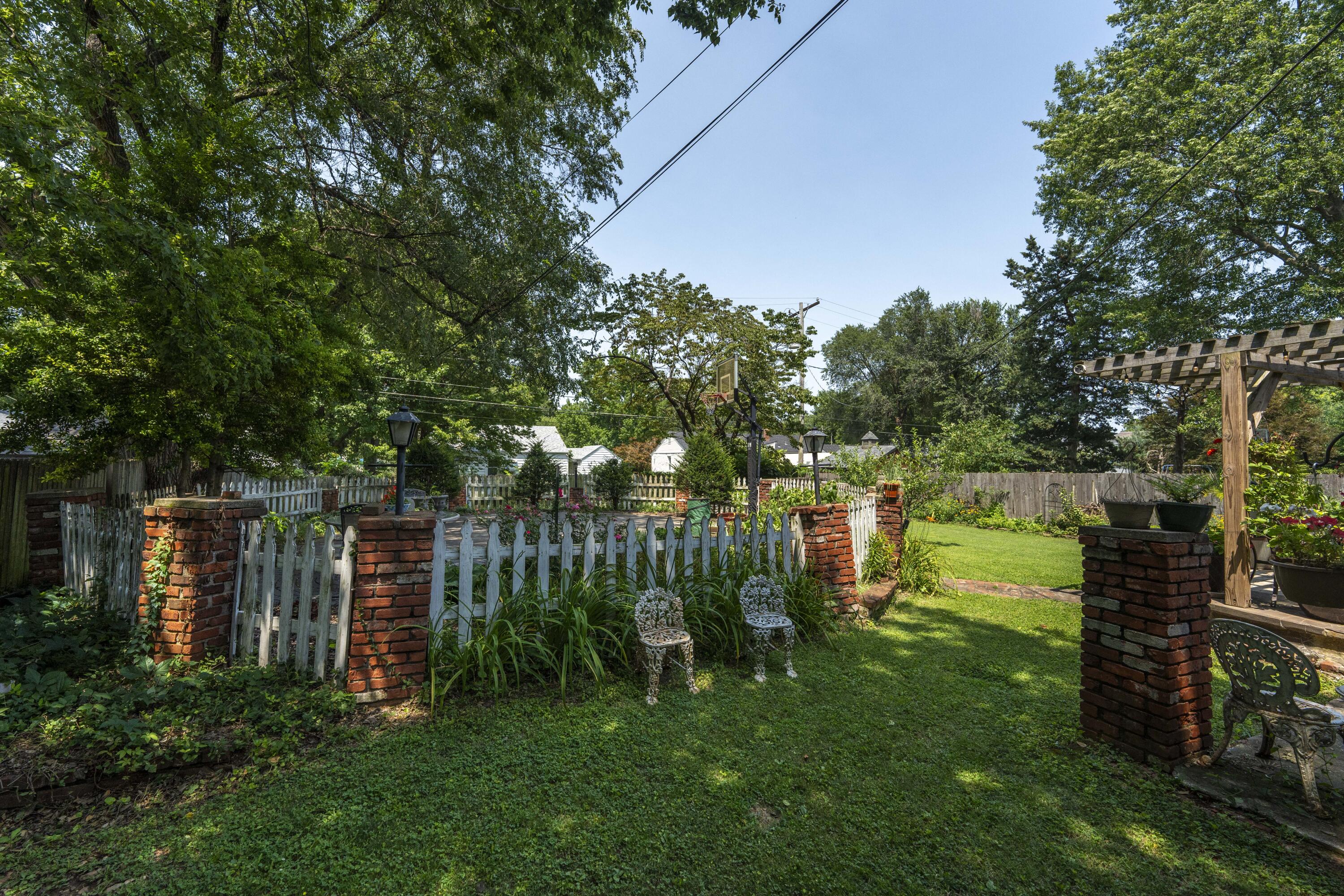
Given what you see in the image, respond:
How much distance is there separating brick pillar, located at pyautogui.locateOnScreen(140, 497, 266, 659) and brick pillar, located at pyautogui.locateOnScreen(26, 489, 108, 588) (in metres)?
2.80

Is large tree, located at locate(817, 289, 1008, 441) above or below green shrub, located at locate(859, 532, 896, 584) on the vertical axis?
above

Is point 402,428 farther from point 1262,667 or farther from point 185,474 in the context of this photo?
point 1262,667

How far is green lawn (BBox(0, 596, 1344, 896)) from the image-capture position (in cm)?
198

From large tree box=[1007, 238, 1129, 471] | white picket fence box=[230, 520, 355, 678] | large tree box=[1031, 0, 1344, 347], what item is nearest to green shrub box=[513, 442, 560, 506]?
white picket fence box=[230, 520, 355, 678]

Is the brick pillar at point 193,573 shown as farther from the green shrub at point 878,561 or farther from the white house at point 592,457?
the white house at point 592,457

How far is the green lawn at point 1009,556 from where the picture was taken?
758 centimetres

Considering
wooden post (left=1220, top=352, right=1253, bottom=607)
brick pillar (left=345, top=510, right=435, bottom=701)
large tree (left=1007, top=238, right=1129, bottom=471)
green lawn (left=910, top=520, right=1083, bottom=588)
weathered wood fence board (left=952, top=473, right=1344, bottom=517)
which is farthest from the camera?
large tree (left=1007, top=238, right=1129, bottom=471)

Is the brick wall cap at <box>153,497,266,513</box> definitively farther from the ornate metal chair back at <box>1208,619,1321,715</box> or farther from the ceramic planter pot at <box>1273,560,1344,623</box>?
the ceramic planter pot at <box>1273,560,1344,623</box>

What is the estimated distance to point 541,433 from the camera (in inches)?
1130

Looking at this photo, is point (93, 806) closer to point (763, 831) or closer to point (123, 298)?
point (763, 831)

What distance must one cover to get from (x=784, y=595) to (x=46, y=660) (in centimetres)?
524

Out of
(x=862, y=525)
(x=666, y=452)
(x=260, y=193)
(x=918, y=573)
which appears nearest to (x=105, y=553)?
(x=260, y=193)

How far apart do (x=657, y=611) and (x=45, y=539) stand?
6.13 m

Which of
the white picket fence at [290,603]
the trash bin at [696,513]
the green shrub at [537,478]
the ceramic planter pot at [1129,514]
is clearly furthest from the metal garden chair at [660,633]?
the green shrub at [537,478]
